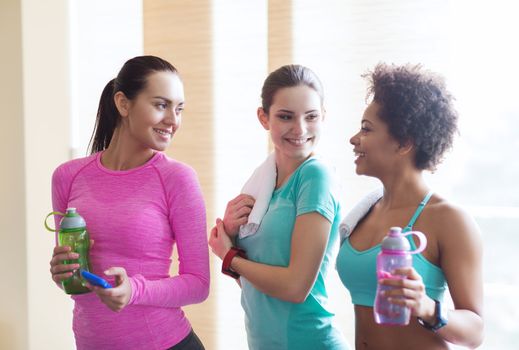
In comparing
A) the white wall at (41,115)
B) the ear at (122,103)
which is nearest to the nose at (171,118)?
the ear at (122,103)

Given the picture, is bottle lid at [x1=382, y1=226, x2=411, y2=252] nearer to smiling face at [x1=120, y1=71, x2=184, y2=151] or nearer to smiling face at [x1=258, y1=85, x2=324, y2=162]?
smiling face at [x1=258, y1=85, x2=324, y2=162]

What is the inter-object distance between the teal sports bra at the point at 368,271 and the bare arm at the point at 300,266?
0.06 metres

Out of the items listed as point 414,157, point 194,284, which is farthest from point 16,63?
point 414,157

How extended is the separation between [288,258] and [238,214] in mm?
177

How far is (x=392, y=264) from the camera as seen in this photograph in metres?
1.13

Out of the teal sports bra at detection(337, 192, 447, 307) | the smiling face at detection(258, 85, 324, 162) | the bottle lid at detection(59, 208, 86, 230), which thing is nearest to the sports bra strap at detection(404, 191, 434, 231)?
the teal sports bra at detection(337, 192, 447, 307)

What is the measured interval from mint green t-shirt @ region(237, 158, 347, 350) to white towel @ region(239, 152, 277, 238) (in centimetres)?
2

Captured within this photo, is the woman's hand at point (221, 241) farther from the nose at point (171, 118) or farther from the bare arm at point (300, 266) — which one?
the nose at point (171, 118)

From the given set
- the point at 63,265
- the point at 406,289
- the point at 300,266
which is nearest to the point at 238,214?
the point at 300,266

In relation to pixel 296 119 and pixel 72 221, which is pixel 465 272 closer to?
pixel 296 119

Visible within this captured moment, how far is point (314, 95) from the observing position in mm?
1480

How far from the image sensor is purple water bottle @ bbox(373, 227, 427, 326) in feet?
3.63

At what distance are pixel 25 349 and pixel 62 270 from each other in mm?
1222

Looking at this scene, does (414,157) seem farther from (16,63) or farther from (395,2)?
Answer: (16,63)
